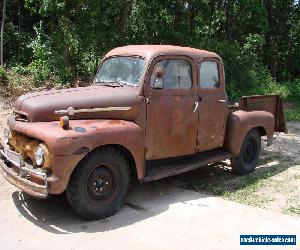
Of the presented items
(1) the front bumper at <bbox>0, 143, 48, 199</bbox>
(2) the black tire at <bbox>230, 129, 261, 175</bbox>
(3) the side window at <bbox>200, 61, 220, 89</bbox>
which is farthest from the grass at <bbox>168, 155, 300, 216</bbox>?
(1) the front bumper at <bbox>0, 143, 48, 199</bbox>

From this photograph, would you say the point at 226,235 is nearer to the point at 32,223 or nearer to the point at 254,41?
the point at 32,223

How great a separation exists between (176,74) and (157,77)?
44 centimetres

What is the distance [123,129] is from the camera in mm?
5539

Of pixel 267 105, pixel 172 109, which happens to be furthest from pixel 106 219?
pixel 267 105

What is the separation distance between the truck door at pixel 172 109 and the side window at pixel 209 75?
0.67 ft

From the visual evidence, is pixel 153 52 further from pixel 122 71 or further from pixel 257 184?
pixel 257 184

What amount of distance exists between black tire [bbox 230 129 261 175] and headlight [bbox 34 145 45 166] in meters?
3.43

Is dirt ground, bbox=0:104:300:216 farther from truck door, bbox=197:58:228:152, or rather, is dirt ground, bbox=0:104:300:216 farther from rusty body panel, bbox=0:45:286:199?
truck door, bbox=197:58:228:152

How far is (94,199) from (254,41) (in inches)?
501

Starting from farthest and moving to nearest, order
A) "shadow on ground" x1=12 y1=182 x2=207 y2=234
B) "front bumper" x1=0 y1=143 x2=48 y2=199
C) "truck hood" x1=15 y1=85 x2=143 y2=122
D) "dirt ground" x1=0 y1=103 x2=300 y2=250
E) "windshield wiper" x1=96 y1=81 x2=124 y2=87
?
1. "windshield wiper" x1=96 y1=81 x2=124 y2=87
2. "truck hood" x1=15 y1=85 x2=143 y2=122
3. "shadow on ground" x1=12 y1=182 x2=207 y2=234
4. "front bumper" x1=0 y1=143 x2=48 y2=199
5. "dirt ground" x1=0 y1=103 x2=300 y2=250

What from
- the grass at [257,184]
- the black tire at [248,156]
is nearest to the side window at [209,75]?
the black tire at [248,156]

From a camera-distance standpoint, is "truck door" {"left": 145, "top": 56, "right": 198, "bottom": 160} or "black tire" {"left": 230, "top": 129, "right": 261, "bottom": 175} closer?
"truck door" {"left": 145, "top": 56, "right": 198, "bottom": 160}

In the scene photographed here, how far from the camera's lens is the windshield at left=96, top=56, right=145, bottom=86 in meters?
6.13

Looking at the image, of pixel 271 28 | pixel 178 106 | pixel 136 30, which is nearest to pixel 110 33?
pixel 136 30
